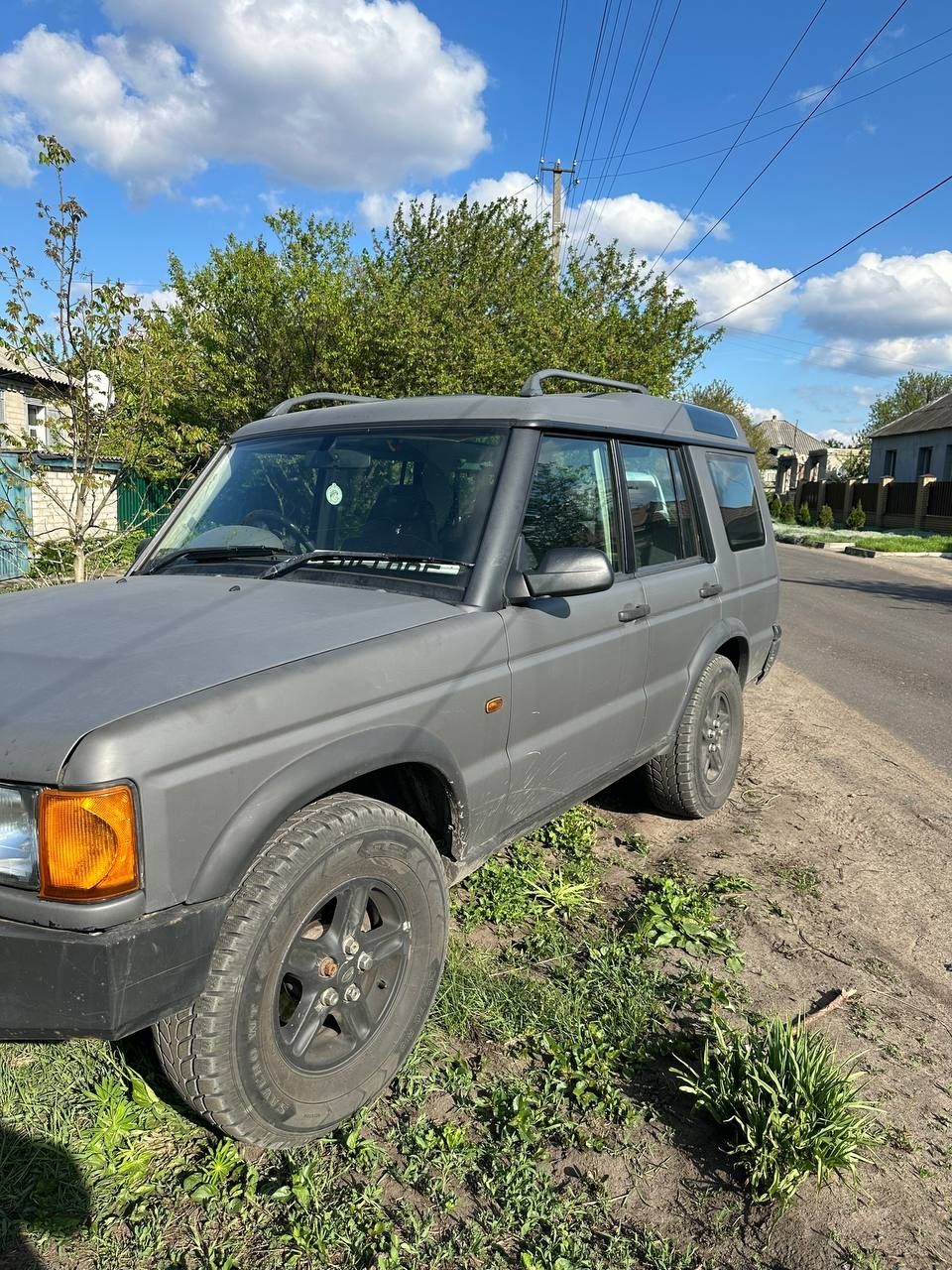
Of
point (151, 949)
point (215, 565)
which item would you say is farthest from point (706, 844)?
point (151, 949)

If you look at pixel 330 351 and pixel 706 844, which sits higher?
pixel 330 351

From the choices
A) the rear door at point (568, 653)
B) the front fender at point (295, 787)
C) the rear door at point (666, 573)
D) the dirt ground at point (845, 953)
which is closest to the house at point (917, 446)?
the dirt ground at point (845, 953)

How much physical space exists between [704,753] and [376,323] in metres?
10.5

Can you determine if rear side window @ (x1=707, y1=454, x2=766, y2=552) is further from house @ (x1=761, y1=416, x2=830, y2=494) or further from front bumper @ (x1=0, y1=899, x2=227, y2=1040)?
house @ (x1=761, y1=416, x2=830, y2=494)

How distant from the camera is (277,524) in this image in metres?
3.42

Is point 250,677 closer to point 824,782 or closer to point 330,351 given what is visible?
point 824,782

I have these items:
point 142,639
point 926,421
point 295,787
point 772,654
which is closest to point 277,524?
point 142,639

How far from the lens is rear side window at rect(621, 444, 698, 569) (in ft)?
12.9

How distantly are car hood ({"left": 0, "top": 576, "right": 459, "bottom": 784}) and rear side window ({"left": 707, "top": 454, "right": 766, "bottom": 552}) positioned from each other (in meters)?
2.57

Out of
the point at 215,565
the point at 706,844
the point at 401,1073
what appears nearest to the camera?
the point at 401,1073

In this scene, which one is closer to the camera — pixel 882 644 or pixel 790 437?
pixel 882 644

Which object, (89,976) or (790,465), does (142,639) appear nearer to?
(89,976)

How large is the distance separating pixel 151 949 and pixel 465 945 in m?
1.63

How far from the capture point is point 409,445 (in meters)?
3.32
